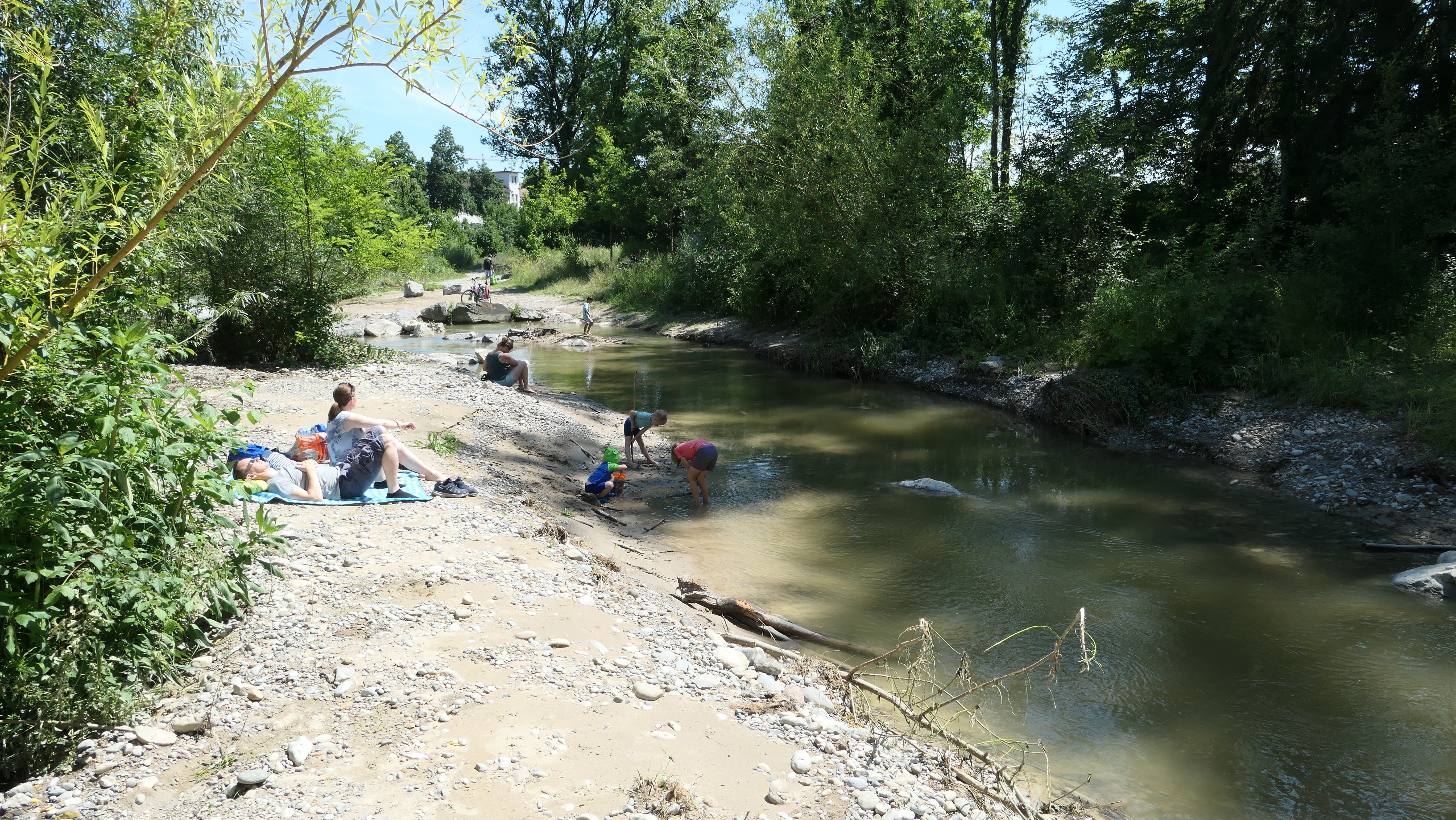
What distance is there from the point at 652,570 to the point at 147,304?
15.8ft

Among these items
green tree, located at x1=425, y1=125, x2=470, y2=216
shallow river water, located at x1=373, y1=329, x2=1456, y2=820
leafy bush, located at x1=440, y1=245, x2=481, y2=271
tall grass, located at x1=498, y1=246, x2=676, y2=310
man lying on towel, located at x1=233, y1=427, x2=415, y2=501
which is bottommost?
shallow river water, located at x1=373, y1=329, x2=1456, y2=820

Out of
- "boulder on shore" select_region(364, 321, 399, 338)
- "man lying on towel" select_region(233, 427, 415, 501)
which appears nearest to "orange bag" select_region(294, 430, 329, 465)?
"man lying on towel" select_region(233, 427, 415, 501)

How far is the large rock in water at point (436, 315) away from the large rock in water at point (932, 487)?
981 inches

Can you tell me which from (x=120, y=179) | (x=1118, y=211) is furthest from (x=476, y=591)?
(x=1118, y=211)

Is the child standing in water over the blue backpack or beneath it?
beneath

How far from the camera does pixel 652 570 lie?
817 cm

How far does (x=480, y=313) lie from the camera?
112 ft

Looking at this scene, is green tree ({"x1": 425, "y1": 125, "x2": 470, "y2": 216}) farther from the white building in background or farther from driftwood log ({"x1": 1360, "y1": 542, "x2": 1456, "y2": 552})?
driftwood log ({"x1": 1360, "y1": 542, "x2": 1456, "y2": 552})

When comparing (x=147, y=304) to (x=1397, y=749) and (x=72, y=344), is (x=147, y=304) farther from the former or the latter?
(x=1397, y=749)

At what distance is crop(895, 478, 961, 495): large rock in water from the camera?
11805mm

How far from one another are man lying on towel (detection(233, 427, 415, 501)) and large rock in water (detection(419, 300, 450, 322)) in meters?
25.5

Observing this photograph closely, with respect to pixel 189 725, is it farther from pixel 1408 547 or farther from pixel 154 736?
pixel 1408 547

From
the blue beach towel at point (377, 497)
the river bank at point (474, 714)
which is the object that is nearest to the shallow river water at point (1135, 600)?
the river bank at point (474, 714)

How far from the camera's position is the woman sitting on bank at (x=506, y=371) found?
54.4ft
